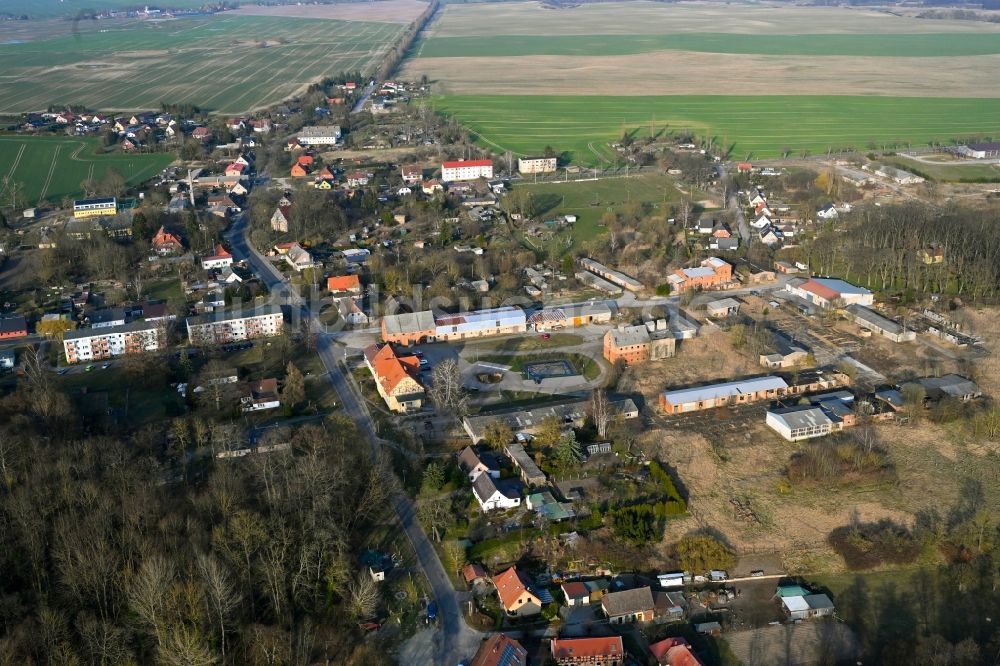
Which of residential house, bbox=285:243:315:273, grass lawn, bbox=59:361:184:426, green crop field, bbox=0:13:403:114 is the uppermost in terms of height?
green crop field, bbox=0:13:403:114

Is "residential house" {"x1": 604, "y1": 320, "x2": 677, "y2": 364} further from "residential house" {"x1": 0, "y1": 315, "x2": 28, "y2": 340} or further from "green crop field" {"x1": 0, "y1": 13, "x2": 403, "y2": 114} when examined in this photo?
"green crop field" {"x1": 0, "y1": 13, "x2": 403, "y2": 114}

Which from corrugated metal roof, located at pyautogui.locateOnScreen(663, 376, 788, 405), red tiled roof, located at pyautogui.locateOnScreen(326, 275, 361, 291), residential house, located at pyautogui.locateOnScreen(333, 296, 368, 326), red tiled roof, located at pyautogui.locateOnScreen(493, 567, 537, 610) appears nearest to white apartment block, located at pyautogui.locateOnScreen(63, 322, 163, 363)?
residential house, located at pyautogui.locateOnScreen(333, 296, 368, 326)

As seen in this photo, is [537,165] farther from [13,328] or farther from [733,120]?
[13,328]

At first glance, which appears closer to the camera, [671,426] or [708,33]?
[671,426]

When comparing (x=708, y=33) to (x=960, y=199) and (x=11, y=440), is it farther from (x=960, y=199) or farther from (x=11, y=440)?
(x=11, y=440)

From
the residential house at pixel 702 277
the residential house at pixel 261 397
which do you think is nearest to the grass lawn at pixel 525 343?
the residential house at pixel 702 277

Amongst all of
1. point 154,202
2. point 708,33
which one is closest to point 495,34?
point 708,33
